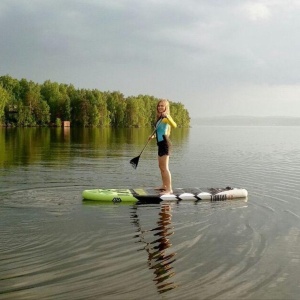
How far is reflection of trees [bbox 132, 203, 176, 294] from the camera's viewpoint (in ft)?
19.6

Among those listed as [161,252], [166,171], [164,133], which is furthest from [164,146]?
[161,252]

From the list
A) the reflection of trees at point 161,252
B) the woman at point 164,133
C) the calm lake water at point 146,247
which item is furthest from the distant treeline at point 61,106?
the reflection of trees at point 161,252

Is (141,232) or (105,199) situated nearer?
(141,232)

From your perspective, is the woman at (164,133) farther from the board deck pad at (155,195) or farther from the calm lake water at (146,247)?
the calm lake water at (146,247)

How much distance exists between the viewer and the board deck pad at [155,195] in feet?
37.9

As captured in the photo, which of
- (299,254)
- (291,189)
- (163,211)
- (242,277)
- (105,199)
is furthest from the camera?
(291,189)

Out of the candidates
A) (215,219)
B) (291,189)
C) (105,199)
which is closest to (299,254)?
(215,219)

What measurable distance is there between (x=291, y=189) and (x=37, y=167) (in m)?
11.4

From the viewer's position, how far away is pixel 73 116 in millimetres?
123938

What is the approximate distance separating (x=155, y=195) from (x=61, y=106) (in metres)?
113

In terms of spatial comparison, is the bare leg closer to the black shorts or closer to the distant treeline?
the black shorts

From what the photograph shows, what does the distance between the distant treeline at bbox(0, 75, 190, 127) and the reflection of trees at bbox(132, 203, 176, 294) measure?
294 ft

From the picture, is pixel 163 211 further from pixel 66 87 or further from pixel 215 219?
pixel 66 87

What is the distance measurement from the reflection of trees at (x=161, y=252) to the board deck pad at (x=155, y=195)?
1.35m
